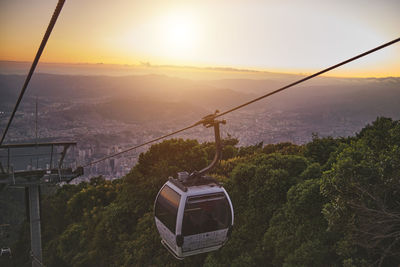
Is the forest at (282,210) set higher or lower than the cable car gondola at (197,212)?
lower

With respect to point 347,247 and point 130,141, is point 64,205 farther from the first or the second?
point 130,141

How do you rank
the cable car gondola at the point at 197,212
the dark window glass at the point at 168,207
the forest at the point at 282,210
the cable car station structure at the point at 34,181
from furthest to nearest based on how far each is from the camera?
the cable car station structure at the point at 34,181 → the forest at the point at 282,210 → the dark window glass at the point at 168,207 → the cable car gondola at the point at 197,212

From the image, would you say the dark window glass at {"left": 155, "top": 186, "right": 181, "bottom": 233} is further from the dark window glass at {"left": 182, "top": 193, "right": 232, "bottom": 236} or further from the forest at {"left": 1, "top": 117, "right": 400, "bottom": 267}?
the forest at {"left": 1, "top": 117, "right": 400, "bottom": 267}

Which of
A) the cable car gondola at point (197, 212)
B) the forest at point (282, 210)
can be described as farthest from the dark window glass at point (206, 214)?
the forest at point (282, 210)

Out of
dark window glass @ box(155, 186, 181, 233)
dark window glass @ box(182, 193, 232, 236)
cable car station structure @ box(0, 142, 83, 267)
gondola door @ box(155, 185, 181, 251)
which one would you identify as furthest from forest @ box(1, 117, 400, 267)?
dark window glass @ box(155, 186, 181, 233)

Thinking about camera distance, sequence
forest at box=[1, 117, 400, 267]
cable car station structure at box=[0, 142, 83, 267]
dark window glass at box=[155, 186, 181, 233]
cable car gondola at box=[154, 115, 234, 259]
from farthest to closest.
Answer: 1. cable car station structure at box=[0, 142, 83, 267]
2. forest at box=[1, 117, 400, 267]
3. dark window glass at box=[155, 186, 181, 233]
4. cable car gondola at box=[154, 115, 234, 259]

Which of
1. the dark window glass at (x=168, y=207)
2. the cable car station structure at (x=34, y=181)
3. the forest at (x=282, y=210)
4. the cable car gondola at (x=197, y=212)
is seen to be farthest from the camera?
the cable car station structure at (x=34, y=181)

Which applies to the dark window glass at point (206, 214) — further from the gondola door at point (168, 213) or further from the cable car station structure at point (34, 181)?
the cable car station structure at point (34, 181)
